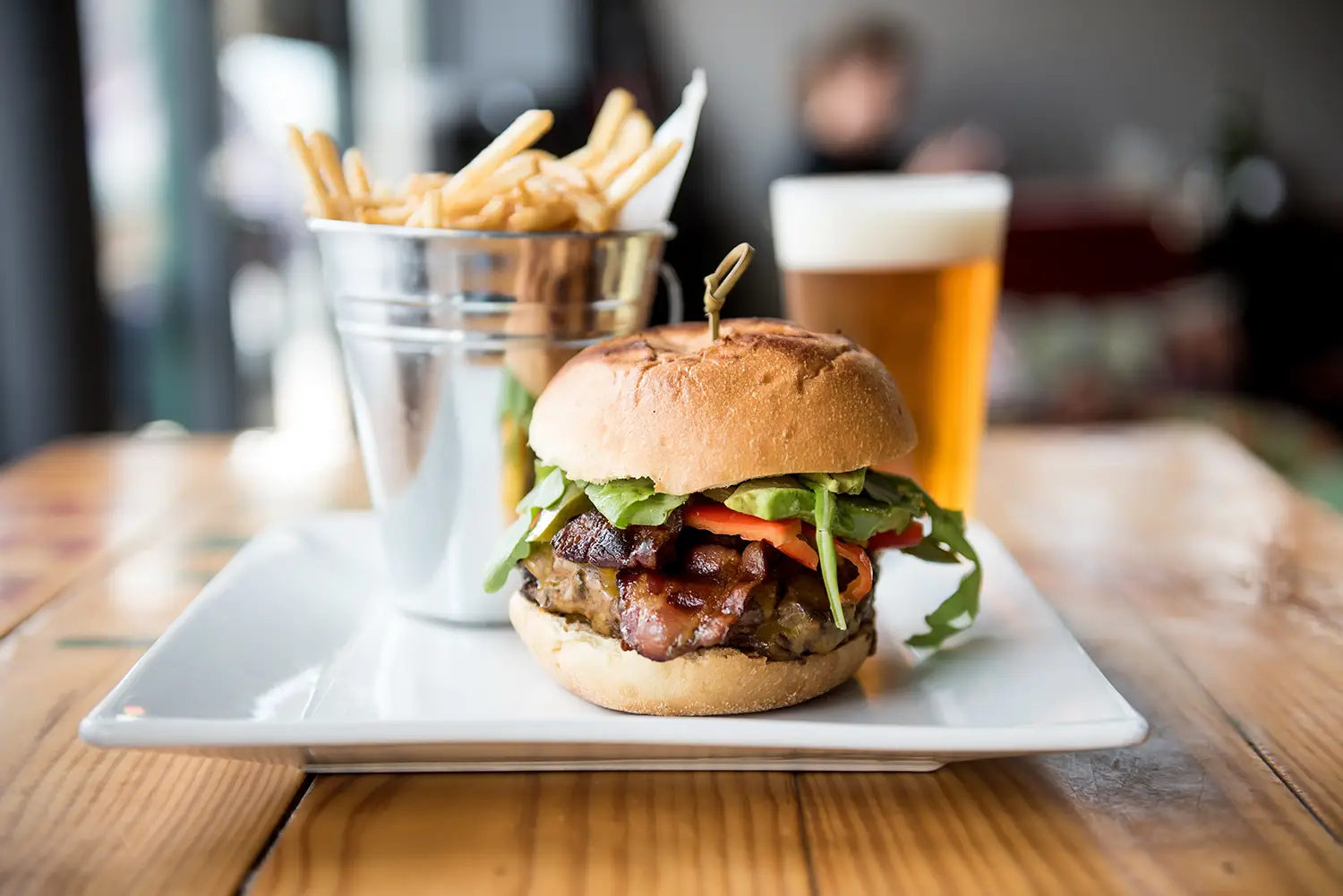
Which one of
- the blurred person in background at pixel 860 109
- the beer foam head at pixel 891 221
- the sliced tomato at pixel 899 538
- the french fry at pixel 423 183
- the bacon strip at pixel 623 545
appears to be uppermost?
the blurred person in background at pixel 860 109

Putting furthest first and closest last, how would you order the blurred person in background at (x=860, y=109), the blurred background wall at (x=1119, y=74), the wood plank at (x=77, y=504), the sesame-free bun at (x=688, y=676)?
1. the blurred background wall at (x=1119, y=74)
2. the blurred person in background at (x=860, y=109)
3. the wood plank at (x=77, y=504)
4. the sesame-free bun at (x=688, y=676)

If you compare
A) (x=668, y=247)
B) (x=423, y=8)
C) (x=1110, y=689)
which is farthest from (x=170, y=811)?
(x=423, y=8)

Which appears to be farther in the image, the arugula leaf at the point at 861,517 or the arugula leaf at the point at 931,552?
the arugula leaf at the point at 931,552

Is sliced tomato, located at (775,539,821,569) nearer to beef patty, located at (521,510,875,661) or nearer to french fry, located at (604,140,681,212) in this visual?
beef patty, located at (521,510,875,661)

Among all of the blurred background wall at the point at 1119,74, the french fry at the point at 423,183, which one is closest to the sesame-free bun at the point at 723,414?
the french fry at the point at 423,183

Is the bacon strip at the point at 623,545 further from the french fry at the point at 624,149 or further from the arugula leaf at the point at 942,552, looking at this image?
the french fry at the point at 624,149

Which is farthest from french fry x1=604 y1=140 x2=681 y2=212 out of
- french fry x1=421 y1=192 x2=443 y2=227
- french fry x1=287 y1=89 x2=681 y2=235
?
french fry x1=421 y1=192 x2=443 y2=227

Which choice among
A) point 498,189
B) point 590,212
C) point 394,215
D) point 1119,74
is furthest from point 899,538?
point 1119,74
